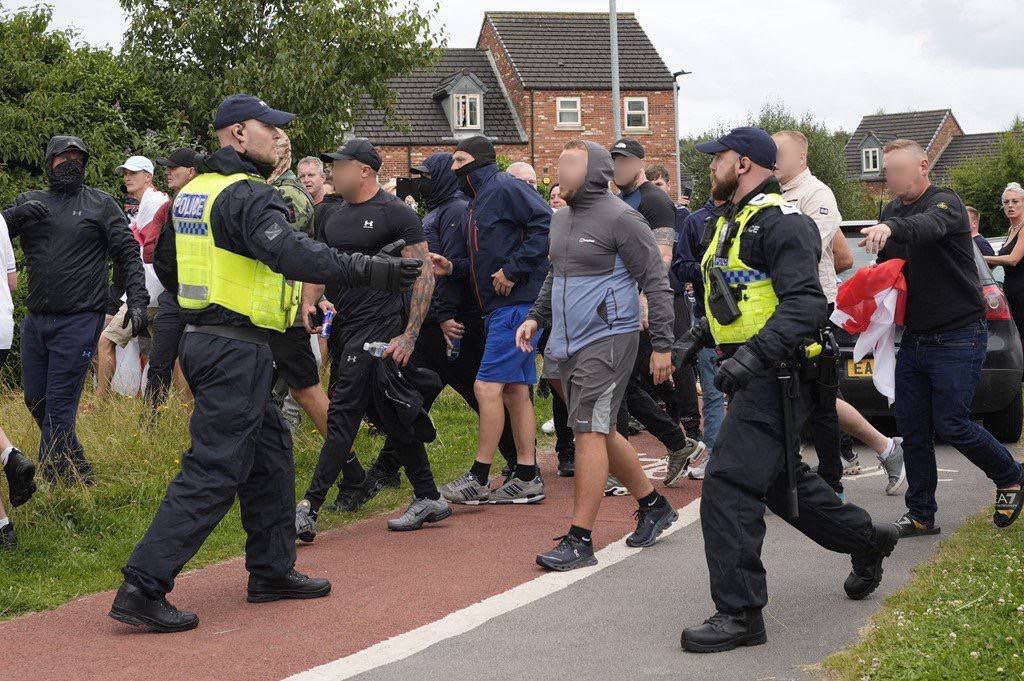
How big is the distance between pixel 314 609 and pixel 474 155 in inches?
142

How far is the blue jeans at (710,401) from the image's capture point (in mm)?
9094

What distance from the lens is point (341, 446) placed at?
730 cm

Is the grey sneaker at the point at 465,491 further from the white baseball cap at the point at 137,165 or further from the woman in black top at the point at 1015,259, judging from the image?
the woman in black top at the point at 1015,259

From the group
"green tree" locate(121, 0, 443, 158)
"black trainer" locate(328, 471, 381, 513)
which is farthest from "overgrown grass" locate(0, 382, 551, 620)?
"green tree" locate(121, 0, 443, 158)

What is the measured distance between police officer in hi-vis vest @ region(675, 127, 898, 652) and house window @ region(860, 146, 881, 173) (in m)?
77.1

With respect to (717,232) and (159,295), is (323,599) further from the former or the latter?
(159,295)

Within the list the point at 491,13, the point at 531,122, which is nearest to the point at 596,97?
the point at 531,122

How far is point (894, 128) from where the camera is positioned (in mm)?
81438

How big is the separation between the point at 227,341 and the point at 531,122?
4573 cm

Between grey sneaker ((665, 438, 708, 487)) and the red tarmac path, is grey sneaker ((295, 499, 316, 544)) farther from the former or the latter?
grey sneaker ((665, 438, 708, 487))

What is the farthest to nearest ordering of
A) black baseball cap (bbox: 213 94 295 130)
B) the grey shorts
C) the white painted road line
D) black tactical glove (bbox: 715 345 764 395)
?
the grey shorts < black baseball cap (bbox: 213 94 295 130) < black tactical glove (bbox: 715 345 764 395) < the white painted road line

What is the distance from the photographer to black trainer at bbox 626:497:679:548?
6.90 m

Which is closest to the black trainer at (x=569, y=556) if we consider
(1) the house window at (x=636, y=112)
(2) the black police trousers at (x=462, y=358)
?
(2) the black police trousers at (x=462, y=358)

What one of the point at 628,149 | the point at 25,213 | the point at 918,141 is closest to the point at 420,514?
the point at 25,213
